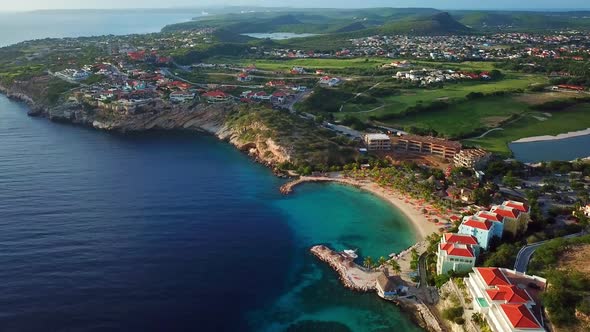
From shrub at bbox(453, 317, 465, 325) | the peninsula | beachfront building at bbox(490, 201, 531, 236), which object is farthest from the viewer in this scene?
beachfront building at bbox(490, 201, 531, 236)

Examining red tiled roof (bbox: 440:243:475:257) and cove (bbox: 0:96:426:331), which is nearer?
cove (bbox: 0:96:426:331)

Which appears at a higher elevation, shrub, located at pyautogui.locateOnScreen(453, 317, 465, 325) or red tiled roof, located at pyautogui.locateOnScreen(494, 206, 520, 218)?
red tiled roof, located at pyautogui.locateOnScreen(494, 206, 520, 218)

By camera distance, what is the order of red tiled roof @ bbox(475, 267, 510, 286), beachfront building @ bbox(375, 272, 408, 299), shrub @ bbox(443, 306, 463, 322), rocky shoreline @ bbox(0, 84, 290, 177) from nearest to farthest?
red tiled roof @ bbox(475, 267, 510, 286) < shrub @ bbox(443, 306, 463, 322) < beachfront building @ bbox(375, 272, 408, 299) < rocky shoreline @ bbox(0, 84, 290, 177)

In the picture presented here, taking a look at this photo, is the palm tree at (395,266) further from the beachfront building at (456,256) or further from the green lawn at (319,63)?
the green lawn at (319,63)

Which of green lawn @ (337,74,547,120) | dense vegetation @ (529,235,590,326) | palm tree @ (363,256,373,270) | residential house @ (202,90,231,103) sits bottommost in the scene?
palm tree @ (363,256,373,270)

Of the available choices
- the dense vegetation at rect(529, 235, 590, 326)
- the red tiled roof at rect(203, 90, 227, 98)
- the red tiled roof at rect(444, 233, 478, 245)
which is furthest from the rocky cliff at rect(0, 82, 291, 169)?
the dense vegetation at rect(529, 235, 590, 326)

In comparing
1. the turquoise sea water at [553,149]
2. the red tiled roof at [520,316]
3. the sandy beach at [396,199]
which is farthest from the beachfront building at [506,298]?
the turquoise sea water at [553,149]

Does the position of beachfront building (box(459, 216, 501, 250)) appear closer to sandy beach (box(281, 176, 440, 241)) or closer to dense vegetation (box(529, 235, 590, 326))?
dense vegetation (box(529, 235, 590, 326))
